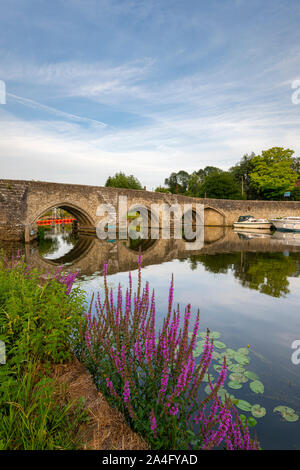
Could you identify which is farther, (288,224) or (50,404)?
(288,224)

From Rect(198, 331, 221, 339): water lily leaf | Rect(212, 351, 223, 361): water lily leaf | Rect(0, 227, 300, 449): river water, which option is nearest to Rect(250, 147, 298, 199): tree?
Rect(0, 227, 300, 449): river water

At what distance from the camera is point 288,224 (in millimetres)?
30656

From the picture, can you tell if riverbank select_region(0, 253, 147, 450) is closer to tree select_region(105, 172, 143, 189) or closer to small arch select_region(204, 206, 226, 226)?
small arch select_region(204, 206, 226, 226)

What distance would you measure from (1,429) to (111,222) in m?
24.3

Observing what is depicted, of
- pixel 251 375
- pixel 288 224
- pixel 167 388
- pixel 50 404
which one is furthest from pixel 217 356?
pixel 288 224

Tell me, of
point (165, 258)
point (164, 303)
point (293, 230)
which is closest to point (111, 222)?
point (165, 258)

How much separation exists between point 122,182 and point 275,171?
2851 centimetres

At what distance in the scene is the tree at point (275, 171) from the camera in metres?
41.6

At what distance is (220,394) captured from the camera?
313 cm

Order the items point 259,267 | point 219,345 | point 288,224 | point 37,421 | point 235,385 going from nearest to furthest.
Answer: point 37,421 → point 235,385 → point 219,345 → point 259,267 → point 288,224

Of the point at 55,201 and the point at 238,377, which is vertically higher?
the point at 55,201

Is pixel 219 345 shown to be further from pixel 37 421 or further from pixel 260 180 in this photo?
pixel 260 180

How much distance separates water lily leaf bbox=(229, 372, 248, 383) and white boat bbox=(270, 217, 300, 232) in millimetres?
30387
